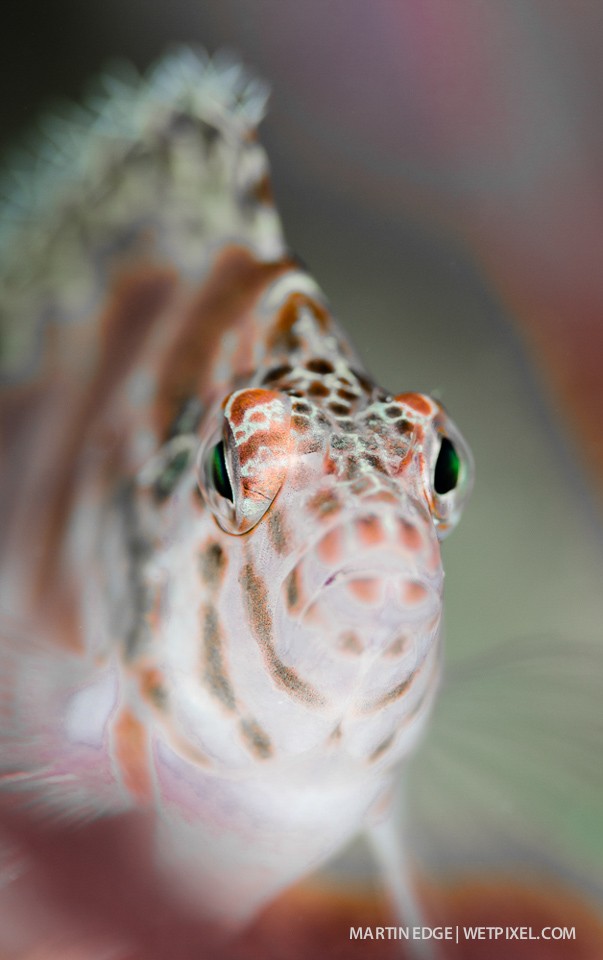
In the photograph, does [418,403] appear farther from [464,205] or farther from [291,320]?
[464,205]

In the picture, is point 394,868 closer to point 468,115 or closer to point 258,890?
point 258,890

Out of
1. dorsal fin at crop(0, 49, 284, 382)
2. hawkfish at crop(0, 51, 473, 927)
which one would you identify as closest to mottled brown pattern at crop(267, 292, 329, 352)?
hawkfish at crop(0, 51, 473, 927)

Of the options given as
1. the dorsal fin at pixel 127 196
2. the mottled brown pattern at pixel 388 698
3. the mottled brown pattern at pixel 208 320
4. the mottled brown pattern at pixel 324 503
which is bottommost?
the mottled brown pattern at pixel 388 698

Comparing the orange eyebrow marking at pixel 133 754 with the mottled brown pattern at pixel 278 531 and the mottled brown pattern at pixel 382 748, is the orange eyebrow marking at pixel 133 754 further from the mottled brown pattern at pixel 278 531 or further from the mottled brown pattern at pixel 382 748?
the mottled brown pattern at pixel 278 531

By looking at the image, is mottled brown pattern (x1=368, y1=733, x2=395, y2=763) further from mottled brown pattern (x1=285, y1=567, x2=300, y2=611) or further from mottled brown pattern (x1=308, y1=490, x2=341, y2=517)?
mottled brown pattern (x1=308, y1=490, x2=341, y2=517)

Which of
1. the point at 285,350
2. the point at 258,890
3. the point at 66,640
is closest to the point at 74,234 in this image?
the point at 285,350

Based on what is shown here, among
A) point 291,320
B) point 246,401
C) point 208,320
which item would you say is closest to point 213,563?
point 246,401

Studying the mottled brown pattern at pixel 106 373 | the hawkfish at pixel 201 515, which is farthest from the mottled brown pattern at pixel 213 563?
the mottled brown pattern at pixel 106 373
